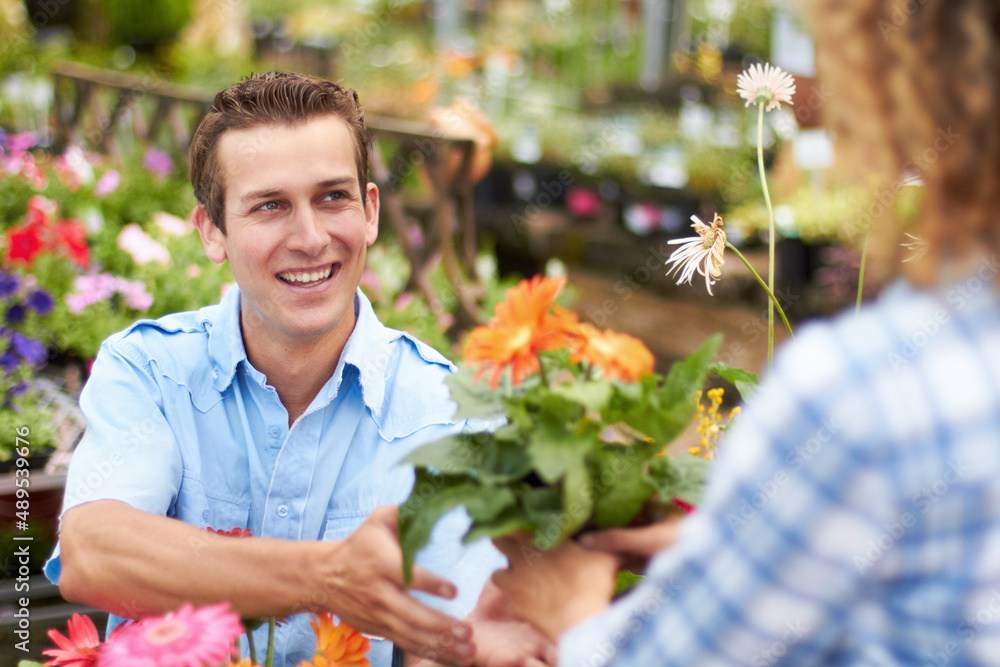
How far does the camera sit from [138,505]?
1.23m

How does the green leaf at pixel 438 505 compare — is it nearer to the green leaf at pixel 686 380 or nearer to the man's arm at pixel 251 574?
the man's arm at pixel 251 574

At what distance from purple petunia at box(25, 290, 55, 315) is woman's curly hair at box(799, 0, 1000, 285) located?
8.39ft

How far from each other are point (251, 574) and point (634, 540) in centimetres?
47

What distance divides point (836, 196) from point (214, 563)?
483cm

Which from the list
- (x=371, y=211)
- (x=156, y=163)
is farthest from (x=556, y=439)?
(x=156, y=163)

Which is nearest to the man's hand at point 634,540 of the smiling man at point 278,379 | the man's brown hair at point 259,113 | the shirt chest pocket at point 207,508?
the smiling man at point 278,379

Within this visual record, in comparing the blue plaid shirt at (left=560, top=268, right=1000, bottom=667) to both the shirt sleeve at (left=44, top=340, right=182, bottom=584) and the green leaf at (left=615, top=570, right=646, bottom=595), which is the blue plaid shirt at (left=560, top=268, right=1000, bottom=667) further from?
the shirt sleeve at (left=44, top=340, right=182, bottom=584)

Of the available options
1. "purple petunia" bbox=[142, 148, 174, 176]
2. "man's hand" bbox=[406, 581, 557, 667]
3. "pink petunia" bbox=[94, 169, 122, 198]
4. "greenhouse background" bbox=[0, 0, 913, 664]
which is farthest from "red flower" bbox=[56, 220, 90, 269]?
"man's hand" bbox=[406, 581, 557, 667]

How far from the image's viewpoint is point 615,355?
35.0 inches

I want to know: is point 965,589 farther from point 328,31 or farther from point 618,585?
point 328,31

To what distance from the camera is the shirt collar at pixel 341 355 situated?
4.74 ft

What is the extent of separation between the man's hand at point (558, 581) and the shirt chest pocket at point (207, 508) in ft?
2.16

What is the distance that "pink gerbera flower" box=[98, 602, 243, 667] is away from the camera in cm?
81

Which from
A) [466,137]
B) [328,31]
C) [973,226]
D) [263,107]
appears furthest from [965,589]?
[328,31]
